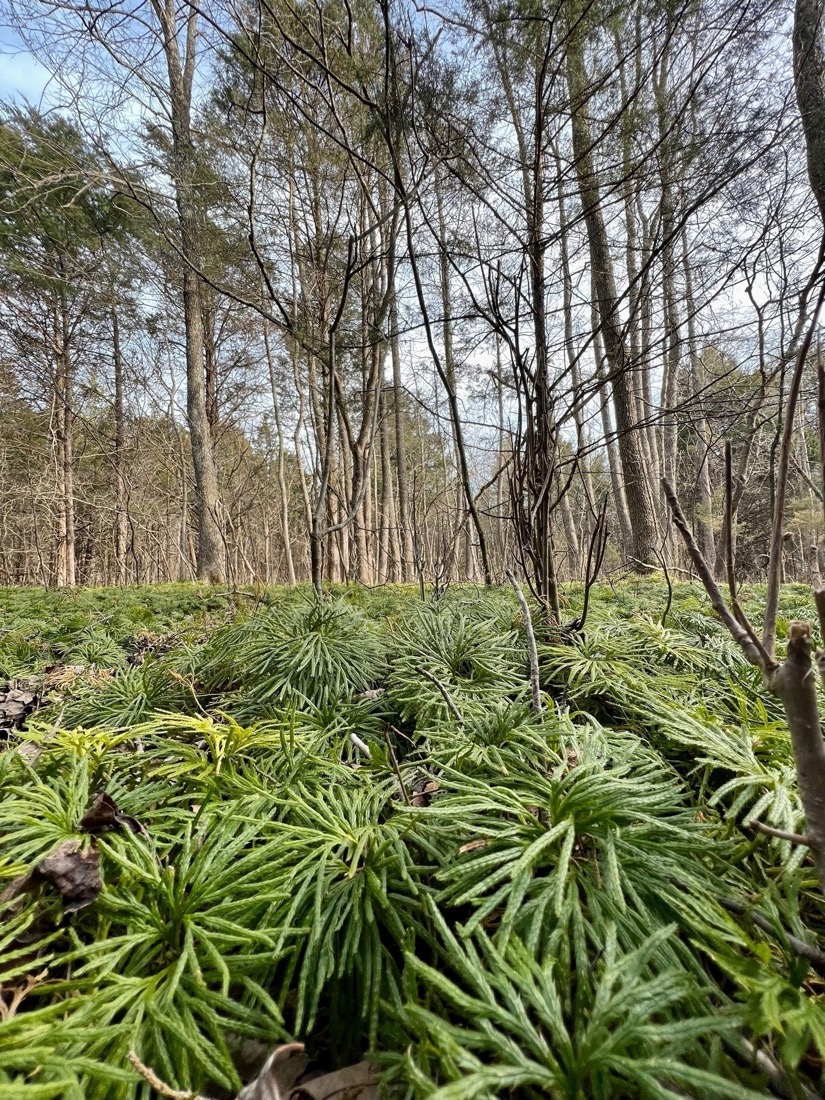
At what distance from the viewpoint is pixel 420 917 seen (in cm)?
64

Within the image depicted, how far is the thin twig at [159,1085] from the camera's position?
1.34 feet

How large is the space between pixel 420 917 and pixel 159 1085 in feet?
1.10

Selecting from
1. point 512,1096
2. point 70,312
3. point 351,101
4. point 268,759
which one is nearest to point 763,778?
point 512,1096

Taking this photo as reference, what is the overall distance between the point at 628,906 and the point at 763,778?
346 mm

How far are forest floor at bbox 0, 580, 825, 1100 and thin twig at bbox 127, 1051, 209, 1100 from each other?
0.05 ft

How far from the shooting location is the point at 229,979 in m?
0.53

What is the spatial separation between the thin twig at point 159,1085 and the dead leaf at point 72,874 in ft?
0.96

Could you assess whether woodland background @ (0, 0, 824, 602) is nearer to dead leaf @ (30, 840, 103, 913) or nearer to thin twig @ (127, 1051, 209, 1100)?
thin twig @ (127, 1051, 209, 1100)

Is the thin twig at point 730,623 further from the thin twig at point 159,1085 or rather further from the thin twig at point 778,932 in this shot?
the thin twig at point 159,1085

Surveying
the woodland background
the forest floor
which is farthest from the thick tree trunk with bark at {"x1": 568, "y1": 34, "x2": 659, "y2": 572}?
the forest floor

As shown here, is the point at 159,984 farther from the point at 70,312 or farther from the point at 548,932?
the point at 70,312

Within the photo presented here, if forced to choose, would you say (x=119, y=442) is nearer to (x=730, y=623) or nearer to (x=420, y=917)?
(x=420, y=917)

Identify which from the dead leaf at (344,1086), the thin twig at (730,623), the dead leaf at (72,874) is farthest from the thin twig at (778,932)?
the dead leaf at (72,874)

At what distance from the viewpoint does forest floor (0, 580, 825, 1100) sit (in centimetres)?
43
